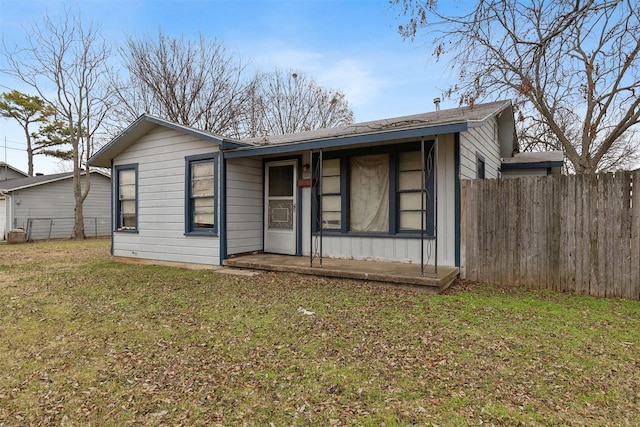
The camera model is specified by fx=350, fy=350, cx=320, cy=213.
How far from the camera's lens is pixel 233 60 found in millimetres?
19812

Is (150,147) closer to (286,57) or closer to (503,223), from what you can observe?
(503,223)

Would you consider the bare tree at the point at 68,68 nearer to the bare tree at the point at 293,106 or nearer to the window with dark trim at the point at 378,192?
the bare tree at the point at 293,106

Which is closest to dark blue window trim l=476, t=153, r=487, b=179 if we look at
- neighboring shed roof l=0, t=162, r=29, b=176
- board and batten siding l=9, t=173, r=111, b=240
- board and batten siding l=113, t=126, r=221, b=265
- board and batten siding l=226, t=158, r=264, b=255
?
board and batten siding l=226, t=158, r=264, b=255

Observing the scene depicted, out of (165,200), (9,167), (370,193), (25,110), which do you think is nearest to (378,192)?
(370,193)

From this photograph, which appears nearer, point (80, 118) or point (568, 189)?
point (568, 189)

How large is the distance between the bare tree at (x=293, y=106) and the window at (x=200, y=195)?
14952 millimetres

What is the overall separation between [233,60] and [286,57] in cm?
303

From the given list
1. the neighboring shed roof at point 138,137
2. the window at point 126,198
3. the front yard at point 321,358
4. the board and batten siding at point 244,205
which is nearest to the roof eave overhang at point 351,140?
the neighboring shed roof at point 138,137

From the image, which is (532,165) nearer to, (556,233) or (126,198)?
(556,233)

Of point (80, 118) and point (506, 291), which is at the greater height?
point (80, 118)

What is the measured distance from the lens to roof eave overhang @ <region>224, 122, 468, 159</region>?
204 inches

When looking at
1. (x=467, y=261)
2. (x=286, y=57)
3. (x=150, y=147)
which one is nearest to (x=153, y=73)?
(x=286, y=57)

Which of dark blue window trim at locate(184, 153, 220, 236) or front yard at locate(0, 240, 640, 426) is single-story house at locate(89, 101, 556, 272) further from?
front yard at locate(0, 240, 640, 426)

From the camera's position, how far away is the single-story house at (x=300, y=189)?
610 centimetres
